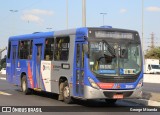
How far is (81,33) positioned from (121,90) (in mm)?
2605

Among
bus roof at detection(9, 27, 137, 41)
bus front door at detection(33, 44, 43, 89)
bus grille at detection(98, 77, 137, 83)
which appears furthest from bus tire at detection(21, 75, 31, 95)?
bus grille at detection(98, 77, 137, 83)

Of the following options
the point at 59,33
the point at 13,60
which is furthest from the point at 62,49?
the point at 13,60

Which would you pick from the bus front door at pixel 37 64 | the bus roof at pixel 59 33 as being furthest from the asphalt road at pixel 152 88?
the bus roof at pixel 59 33

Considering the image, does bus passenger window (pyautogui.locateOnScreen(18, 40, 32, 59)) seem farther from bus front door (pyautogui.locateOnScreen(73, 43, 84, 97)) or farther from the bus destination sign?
the bus destination sign

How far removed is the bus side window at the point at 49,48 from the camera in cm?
1811

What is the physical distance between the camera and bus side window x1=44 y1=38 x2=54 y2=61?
18109 millimetres

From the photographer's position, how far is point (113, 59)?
49.1ft

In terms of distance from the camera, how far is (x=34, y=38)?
20172 millimetres

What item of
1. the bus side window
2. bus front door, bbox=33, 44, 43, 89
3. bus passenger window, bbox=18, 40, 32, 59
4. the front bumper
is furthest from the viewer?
bus passenger window, bbox=18, 40, 32, 59

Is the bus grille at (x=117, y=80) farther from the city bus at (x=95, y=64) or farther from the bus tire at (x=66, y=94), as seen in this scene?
the bus tire at (x=66, y=94)

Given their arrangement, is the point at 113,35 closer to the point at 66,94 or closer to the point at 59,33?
the point at 59,33

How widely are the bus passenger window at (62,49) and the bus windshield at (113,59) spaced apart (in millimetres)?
1955

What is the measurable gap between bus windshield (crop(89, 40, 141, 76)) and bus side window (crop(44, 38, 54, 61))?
11.6 feet

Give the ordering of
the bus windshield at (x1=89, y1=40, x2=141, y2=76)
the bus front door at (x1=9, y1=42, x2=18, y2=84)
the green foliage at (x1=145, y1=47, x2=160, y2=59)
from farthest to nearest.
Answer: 1. the green foliage at (x1=145, y1=47, x2=160, y2=59)
2. the bus front door at (x1=9, y1=42, x2=18, y2=84)
3. the bus windshield at (x1=89, y1=40, x2=141, y2=76)
